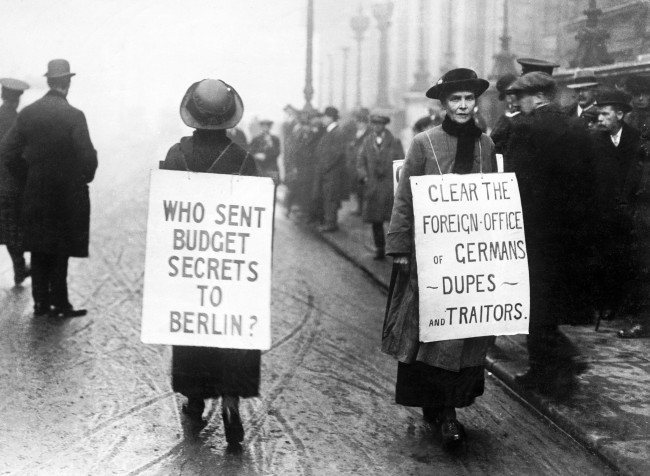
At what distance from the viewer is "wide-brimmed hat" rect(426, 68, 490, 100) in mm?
5492

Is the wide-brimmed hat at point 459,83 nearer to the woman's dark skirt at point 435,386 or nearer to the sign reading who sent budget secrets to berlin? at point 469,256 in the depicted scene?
the sign reading who sent budget secrets to berlin? at point 469,256

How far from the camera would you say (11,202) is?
9.33 meters

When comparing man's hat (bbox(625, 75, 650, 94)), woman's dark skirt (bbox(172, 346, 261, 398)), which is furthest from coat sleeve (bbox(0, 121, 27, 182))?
man's hat (bbox(625, 75, 650, 94))

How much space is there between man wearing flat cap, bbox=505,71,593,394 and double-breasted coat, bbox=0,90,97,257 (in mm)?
3789

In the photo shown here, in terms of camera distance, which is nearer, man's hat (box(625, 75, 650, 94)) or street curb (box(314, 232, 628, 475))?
street curb (box(314, 232, 628, 475))

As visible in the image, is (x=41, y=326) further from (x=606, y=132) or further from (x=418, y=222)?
(x=606, y=132)

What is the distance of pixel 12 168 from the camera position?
343 inches

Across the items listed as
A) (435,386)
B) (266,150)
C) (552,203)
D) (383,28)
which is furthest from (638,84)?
(383,28)

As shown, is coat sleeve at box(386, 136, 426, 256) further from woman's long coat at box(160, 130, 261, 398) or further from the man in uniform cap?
the man in uniform cap

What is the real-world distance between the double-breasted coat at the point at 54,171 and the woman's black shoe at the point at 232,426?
3.69 m

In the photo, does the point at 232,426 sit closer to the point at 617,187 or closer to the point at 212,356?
the point at 212,356

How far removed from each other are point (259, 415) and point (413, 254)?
4.51ft

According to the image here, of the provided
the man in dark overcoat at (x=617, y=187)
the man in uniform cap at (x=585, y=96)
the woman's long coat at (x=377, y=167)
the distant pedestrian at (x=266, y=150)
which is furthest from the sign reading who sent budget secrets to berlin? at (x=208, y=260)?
the distant pedestrian at (x=266, y=150)

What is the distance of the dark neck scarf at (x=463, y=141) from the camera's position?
5527mm
